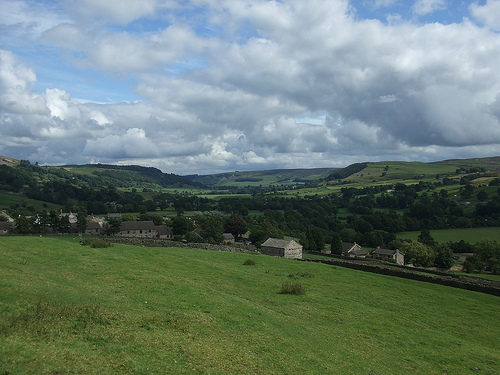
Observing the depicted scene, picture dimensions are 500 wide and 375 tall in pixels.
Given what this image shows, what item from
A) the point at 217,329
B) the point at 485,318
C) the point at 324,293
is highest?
the point at 217,329

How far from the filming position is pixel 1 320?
35.7 feet

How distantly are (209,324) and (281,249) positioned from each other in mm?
47565

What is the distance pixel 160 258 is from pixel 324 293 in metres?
15.8

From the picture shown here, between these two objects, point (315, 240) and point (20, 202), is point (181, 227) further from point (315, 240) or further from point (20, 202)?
point (20, 202)

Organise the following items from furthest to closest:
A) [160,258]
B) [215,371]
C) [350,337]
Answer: [160,258] < [350,337] < [215,371]

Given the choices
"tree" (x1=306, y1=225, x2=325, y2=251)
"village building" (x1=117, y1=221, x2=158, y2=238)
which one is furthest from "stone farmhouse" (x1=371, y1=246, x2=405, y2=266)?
"village building" (x1=117, y1=221, x2=158, y2=238)

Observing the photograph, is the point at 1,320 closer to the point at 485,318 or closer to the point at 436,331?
the point at 436,331

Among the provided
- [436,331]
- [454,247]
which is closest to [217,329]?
[436,331]

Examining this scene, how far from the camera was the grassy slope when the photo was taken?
1024cm

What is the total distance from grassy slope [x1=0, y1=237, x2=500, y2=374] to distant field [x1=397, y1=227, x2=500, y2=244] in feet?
302

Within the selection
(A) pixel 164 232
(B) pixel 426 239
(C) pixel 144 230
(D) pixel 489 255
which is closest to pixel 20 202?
(C) pixel 144 230

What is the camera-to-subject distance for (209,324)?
1414 centimetres

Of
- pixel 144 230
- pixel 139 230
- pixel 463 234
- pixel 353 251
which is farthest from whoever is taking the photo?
pixel 463 234

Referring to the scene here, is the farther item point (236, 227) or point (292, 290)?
point (236, 227)
